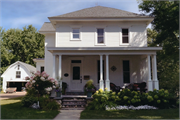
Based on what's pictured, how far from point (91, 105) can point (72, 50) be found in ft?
13.3

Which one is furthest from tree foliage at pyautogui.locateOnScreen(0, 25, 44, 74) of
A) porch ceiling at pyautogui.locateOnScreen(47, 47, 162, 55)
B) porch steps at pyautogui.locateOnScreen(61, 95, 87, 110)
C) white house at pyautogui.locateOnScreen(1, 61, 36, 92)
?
porch steps at pyautogui.locateOnScreen(61, 95, 87, 110)

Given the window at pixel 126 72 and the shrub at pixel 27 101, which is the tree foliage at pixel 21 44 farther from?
the shrub at pixel 27 101

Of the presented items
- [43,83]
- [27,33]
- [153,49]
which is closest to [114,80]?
[153,49]

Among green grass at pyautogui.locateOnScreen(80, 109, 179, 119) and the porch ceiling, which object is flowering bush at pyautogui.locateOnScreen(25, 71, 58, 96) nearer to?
the porch ceiling

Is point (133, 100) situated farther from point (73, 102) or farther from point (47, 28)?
point (47, 28)

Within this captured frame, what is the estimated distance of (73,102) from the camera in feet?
35.9

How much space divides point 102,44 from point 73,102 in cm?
498

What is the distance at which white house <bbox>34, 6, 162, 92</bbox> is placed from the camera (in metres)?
12.1

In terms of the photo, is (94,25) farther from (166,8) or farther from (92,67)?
(166,8)

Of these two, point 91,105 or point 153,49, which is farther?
point 153,49

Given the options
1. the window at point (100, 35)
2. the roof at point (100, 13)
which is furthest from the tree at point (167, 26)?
the window at point (100, 35)

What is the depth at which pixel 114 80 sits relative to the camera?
13.9 metres

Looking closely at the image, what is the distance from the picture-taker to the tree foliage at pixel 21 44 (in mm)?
34875

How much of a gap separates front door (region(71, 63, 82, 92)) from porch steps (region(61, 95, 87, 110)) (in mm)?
2621
